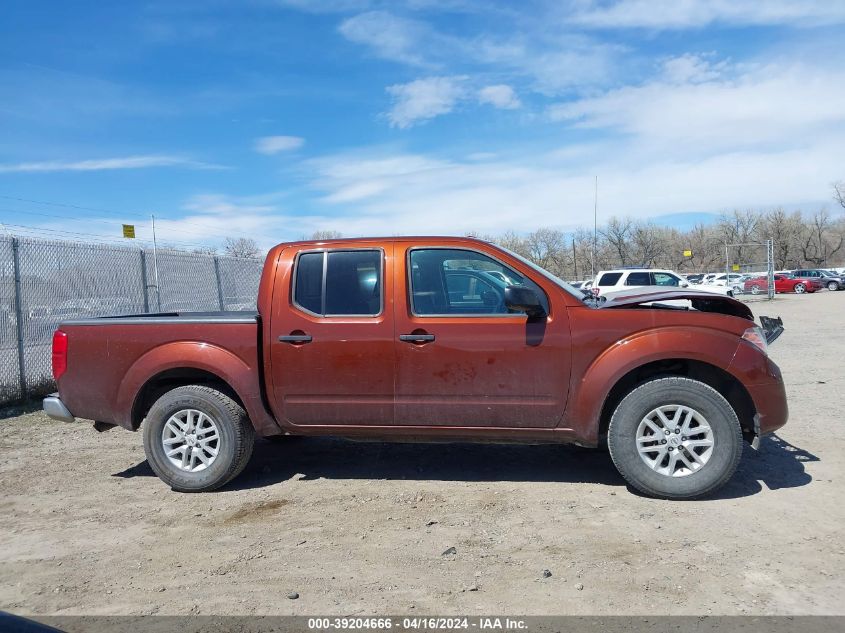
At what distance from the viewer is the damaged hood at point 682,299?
15.9 feet

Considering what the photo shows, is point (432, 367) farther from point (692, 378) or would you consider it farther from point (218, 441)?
point (692, 378)

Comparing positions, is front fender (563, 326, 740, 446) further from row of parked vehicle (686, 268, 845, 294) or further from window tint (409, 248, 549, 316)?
row of parked vehicle (686, 268, 845, 294)

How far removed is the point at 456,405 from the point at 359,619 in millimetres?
1903

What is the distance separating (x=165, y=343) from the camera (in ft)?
17.2

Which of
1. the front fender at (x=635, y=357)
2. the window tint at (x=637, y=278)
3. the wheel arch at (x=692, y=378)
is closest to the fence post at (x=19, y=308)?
the front fender at (x=635, y=357)

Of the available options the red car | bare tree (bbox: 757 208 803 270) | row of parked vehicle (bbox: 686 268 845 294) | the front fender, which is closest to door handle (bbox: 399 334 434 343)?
the front fender

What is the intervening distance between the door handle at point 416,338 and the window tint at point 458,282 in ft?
0.62

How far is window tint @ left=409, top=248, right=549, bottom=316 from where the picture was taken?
196 inches

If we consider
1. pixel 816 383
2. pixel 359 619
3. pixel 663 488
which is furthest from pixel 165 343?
pixel 816 383

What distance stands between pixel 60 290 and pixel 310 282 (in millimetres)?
5926

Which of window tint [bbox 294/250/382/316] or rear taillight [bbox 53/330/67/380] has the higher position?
window tint [bbox 294/250/382/316]

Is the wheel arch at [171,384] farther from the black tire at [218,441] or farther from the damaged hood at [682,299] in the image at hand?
the damaged hood at [682,299]

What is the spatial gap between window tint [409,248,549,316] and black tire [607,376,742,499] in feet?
3.60

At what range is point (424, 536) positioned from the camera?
4.22 metres
